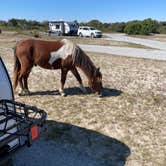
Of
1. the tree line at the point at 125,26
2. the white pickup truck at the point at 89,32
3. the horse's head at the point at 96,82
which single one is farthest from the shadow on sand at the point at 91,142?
the tree line at the point at 125,26

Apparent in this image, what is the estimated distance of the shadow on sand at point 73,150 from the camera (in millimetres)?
5391

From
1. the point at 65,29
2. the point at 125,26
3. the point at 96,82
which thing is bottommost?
the point at 125,26

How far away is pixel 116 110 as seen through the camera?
7824 millimetres

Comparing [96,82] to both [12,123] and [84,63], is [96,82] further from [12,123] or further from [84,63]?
[12,123]

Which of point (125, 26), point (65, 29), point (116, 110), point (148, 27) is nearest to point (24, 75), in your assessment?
point (116, 110)

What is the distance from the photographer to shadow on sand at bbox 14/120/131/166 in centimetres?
539

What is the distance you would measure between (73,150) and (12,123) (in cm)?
179

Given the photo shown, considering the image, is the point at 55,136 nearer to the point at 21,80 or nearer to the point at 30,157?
the point at 30,157

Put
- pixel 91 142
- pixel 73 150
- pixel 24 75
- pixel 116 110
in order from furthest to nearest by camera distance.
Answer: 1. pixel 24 75
2. pixel 116 110
3. pixel 91 142
4. pixel 73 150

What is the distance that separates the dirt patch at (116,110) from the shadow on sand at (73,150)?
19 millimetres

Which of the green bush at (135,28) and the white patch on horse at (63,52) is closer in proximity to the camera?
the white patch on horse at (63,52)

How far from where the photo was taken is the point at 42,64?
8.85 m

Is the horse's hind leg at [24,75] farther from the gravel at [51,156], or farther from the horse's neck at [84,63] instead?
the gravel at [51,156]

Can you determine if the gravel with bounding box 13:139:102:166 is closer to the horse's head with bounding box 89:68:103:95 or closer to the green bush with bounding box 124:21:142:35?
the horse's head with bounding box 89:68:103:95
